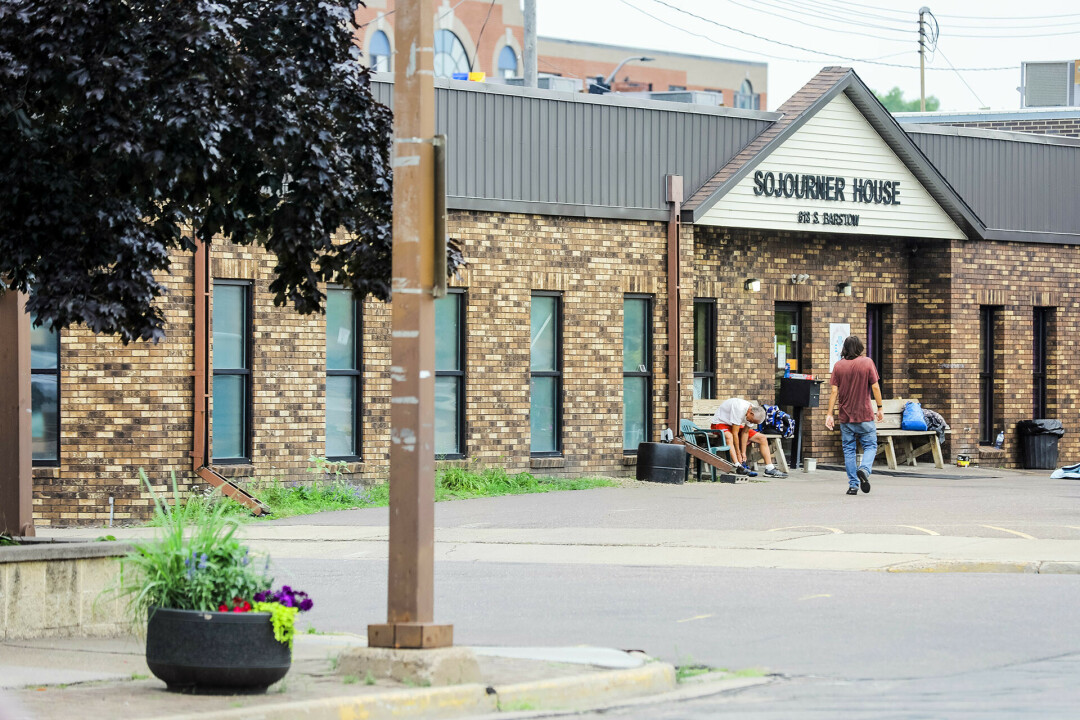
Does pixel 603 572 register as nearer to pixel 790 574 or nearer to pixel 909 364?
pixel 790 574

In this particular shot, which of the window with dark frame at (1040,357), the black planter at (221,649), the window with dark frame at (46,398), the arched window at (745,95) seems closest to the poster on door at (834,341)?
the window with dark frame at (1040,357)

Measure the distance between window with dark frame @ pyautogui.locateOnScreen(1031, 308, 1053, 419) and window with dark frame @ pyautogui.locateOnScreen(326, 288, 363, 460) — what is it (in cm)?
1381

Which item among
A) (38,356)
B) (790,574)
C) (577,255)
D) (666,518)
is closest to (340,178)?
(790,574)

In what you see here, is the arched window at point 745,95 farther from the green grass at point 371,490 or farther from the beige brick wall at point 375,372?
the green grass at point 371,490

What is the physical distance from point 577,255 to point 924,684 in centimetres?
1496

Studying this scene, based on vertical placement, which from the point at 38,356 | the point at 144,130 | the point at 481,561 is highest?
the point at 144,130

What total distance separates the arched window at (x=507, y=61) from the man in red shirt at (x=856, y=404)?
192 feet

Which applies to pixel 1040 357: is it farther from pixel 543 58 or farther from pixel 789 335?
pixel 543 58

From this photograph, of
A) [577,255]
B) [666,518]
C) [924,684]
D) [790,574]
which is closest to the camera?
[924,684]

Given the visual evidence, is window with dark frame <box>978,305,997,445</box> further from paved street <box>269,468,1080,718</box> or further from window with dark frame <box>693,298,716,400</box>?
paved street <box>269,468,1080,718</box>

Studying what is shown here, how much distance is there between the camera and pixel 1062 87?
3831 cm

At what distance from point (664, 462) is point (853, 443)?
3.30 m

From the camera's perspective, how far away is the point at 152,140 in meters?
9.30

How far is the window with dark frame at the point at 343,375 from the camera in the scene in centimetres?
2106
